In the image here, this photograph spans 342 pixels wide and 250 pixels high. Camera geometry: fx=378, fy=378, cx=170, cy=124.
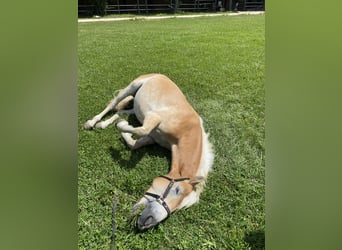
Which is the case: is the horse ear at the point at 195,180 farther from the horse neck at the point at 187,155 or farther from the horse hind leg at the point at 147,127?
the horse hind leg at the point at 147,127

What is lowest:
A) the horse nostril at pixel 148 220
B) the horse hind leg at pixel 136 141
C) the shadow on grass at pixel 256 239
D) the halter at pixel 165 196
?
the shadow on grass at pixel 256 239

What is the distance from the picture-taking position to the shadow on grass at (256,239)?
147 cm

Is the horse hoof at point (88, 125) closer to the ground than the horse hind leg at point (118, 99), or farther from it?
closer to the ground

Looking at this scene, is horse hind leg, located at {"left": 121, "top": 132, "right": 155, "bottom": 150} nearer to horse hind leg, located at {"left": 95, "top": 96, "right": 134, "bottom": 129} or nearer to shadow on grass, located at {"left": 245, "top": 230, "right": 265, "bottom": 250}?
horse hind leg, located at {"left": 95, "top": 96, "right": 134, "bottom": 129}

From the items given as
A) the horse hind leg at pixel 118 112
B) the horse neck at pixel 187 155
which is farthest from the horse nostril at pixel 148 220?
the horse hind leg at pixel 118 112

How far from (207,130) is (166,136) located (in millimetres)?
169

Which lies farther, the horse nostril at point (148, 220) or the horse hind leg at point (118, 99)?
the horse hind leg at point (118, 99)

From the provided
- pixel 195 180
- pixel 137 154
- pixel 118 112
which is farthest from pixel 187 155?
pixel 118 112

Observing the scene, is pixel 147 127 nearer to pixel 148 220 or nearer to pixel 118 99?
pixel 118 99

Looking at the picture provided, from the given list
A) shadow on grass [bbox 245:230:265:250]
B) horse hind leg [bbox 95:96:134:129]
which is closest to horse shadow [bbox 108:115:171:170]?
horse hind leg [bbox 95:96:134:129]

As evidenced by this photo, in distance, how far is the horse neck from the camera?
4.91 ft

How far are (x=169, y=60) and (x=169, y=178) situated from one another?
0.49 metres

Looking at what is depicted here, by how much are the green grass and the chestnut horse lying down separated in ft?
0.10

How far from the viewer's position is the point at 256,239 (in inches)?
58.2
